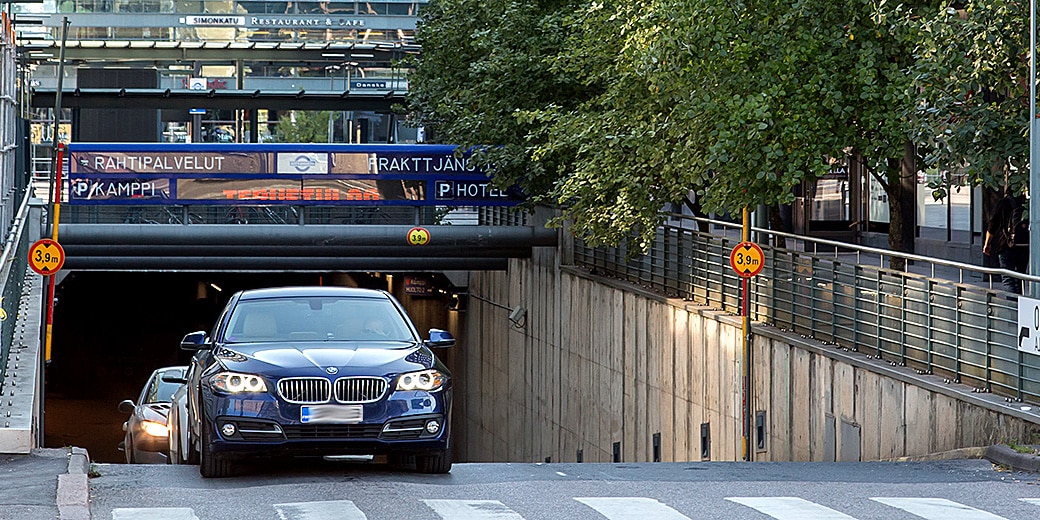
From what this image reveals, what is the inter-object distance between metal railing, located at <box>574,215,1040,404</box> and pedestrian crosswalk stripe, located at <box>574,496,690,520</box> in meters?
4.60

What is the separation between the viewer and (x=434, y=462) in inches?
461

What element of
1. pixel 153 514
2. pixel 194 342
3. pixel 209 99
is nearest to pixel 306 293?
pixel 194 342

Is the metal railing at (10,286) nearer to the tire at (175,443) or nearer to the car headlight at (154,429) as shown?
the tire at (175,443)

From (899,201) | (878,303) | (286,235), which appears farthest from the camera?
(286,235)

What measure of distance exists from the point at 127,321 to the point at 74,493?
48.5m

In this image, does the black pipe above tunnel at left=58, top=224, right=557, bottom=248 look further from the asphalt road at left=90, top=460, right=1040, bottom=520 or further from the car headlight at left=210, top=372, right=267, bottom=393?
the car headlight at left=210, top=372, right=267, bottom=393

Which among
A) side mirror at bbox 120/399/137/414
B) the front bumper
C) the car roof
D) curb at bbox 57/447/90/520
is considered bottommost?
side mirror at bbox 120/399/137/414

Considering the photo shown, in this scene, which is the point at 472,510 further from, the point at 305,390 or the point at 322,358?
the point at 322,358

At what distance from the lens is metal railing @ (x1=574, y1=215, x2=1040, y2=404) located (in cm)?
1435

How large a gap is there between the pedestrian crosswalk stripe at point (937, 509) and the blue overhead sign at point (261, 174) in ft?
72.0

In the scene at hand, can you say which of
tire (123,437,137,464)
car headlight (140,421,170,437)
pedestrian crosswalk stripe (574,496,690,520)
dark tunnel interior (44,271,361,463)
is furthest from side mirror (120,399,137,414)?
dark tunnel interior (44,271,361,463)

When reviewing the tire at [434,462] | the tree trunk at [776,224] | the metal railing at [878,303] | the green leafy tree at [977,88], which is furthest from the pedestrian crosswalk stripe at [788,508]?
the tree trunk at [776,224]

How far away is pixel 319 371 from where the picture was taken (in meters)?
11.0

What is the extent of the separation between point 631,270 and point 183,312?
3416 cm
